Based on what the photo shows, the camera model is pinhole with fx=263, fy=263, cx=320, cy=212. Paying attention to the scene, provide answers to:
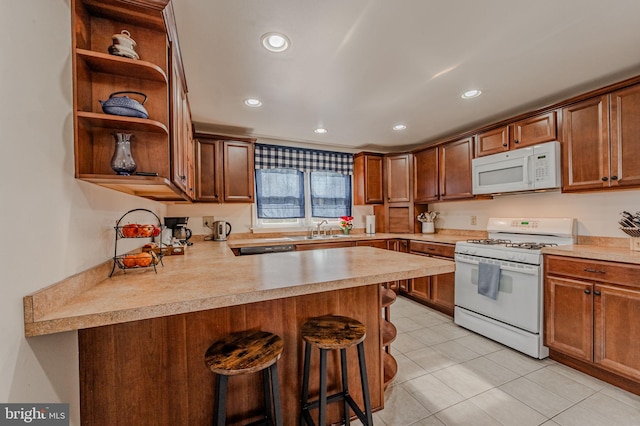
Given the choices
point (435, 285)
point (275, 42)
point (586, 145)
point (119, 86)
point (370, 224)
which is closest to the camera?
point (119, 86)

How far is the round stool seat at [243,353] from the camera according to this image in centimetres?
101

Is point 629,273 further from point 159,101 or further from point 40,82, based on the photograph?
point 40,82

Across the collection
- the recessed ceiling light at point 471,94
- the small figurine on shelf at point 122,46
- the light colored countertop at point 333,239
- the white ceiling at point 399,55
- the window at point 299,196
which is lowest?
the light colored countertop at point 333,239

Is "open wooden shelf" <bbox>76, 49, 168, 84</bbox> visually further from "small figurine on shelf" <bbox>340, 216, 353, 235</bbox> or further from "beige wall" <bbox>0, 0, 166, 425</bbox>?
"small figurine on shelf" <bbox>340, 216, 353, 235</bbox>

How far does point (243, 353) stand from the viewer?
1091 millimetres

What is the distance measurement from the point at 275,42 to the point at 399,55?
85cm

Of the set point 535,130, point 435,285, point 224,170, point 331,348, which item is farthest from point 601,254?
point 224,170

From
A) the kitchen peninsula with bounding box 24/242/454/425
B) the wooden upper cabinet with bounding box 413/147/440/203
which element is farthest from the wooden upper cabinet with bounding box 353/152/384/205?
the kitchen peninsula with bounding box 24/242/454/425

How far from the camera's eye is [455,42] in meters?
1.69

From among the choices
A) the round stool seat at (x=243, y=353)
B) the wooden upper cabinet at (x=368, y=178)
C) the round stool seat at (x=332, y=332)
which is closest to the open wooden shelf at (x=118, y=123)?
the round stool seat at (x=243, y=353)

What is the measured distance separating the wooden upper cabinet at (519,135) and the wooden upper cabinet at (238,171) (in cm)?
278

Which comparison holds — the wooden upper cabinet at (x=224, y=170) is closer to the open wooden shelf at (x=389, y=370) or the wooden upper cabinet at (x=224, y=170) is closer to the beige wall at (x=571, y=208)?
the open wooden shelf at (x=389, y=370)

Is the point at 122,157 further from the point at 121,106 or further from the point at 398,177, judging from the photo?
the point at 398,177

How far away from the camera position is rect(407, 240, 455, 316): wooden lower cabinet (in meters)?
3.10
